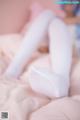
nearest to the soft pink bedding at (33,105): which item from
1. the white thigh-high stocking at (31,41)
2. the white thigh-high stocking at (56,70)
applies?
the white thigh-high stocking at (56,70)

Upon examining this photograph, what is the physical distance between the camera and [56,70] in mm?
763

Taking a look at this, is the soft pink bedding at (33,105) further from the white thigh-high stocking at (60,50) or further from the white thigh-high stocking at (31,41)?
the white thigh-high stocking at (31,41)

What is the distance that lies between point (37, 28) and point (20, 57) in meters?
0.14

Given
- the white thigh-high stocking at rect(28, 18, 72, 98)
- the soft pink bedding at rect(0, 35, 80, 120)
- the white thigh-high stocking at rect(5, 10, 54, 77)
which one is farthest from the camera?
the white thigh-high stocking at rect(5, 10, 54, 77)

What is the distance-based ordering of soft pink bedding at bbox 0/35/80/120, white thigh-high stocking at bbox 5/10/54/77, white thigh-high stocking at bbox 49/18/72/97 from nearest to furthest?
soft pink bedding at bbox 0/35/80/120 < white thigh-high stocking at bbox 49/18/72/97 < white thigh-high stocking at bbox 5/10/54/77

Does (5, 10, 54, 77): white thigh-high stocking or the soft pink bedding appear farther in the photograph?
(5, 10, 54, 77): white thigh-high stocking

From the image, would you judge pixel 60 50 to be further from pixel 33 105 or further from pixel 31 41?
pixel 33 105

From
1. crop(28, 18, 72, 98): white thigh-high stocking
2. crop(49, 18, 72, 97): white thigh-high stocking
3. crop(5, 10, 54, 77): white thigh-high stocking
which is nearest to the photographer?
crop(28, 18, 72, 98): white thigh-high stocking

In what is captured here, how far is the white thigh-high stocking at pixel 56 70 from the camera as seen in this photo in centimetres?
61

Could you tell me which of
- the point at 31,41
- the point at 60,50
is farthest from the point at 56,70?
the point at 31,41

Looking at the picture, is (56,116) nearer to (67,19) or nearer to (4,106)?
(4,106)

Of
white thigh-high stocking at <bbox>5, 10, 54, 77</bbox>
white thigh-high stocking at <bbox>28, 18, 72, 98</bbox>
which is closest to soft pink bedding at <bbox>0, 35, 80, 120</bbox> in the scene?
white thigh-high stocking at <bbox>28, 18, 72, 98</bbox>

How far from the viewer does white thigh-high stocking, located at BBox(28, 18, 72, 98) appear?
0.61m

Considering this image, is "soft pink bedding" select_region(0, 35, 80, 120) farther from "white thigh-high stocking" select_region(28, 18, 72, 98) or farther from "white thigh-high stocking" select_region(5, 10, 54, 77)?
"white thigh-high stocking" select_region(5, 10, 54, 77)
